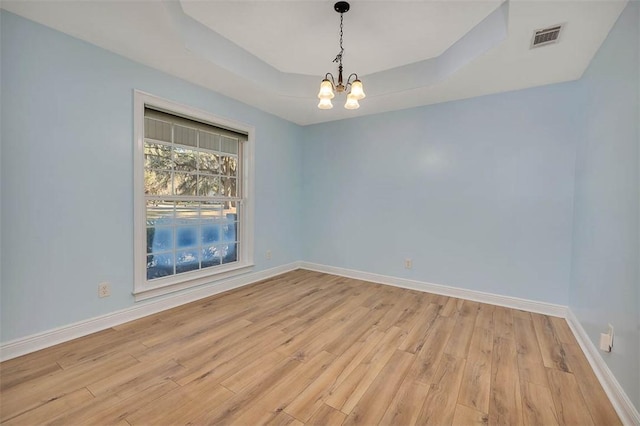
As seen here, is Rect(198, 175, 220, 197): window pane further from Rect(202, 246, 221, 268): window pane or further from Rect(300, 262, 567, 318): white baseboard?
Rect(300, 262, 567, 318): white baseboard

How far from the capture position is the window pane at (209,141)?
3.22 metres

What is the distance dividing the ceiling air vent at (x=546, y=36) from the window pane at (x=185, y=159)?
3.39 m

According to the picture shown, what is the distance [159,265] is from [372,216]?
2.80 meters

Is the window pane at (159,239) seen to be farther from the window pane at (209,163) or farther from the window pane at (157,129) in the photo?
the window pane at (157,129)

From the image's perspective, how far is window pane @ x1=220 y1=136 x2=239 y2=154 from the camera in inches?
137

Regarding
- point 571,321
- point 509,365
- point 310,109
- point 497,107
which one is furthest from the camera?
point 310,109

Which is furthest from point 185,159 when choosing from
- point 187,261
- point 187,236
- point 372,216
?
point 372,216

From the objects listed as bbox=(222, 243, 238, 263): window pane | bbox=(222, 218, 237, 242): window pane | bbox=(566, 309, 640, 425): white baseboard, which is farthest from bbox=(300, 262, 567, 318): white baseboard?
bbox=(222, 218, 237, 242): window pane

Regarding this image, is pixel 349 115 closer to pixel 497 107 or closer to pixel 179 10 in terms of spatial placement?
pixel 497 107

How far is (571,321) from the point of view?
8.37 ft

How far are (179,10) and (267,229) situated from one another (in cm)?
268

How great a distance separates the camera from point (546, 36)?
80.3 inches

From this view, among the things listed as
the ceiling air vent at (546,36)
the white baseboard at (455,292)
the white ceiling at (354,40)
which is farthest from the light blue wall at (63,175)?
the ceiling air vent at (546,36)

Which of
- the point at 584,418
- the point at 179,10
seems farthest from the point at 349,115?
the point at 584,418
